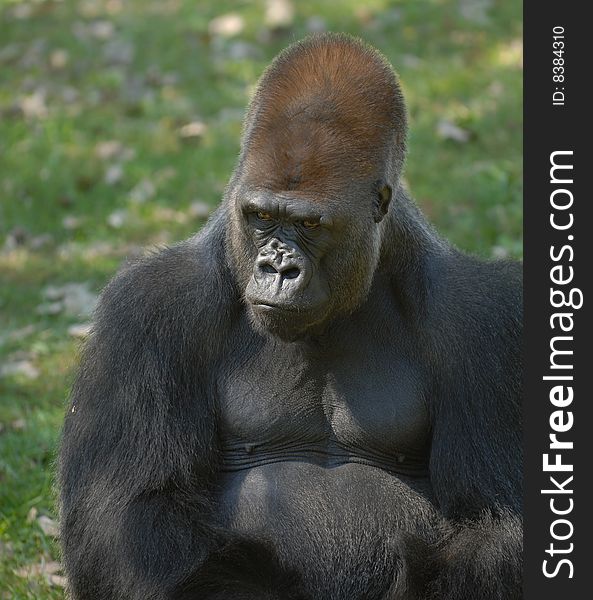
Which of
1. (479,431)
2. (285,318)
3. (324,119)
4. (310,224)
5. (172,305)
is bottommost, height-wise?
(479,431)

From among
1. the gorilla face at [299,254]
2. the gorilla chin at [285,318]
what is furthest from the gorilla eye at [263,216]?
the gorilla chin at [285,318]

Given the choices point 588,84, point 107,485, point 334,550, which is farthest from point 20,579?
point 588,84

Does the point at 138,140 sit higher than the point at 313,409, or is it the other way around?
the point at 313,409

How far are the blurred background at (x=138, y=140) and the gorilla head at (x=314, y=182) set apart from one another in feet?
6.62

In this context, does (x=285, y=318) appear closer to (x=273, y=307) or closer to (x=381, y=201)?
(x=273, y=307)

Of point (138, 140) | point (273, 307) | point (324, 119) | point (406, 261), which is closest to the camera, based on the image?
point (273, 307)

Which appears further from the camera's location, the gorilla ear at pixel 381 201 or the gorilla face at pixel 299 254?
the gorilla ear at pixel 381 201

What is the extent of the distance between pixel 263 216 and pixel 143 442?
989mm

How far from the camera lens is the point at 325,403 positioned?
494cm

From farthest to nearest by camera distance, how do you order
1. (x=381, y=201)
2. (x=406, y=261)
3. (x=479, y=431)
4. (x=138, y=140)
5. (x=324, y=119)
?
(x=138, y=140), (x=406, y=261), (x=479, y=431), (x=381, y=201), (x=324, y=119)

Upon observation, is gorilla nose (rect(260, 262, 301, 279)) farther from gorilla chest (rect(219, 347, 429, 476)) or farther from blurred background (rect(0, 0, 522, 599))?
blurred background (rect(0, 0, 522, 599))

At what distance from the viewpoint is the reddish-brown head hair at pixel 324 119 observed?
14.6 ft

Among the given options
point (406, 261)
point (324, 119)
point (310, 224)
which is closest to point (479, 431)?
point (406, 261)

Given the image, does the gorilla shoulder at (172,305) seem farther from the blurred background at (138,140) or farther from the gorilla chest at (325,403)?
the blurred background at (138,140)
